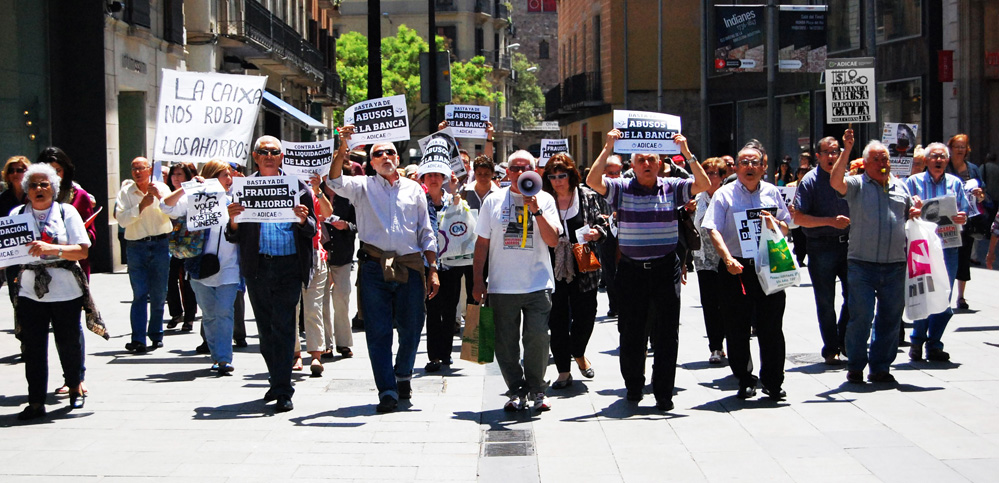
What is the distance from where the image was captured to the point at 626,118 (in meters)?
8.59

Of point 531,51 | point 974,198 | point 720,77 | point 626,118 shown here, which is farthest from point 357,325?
point 531,51

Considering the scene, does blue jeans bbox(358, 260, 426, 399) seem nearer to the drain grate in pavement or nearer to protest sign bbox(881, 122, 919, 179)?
the drain grate in pavement

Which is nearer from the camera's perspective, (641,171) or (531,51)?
(641,171)

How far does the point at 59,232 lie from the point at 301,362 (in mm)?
2655

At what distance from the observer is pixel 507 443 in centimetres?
684

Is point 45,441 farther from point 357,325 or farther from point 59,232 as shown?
point 357,325

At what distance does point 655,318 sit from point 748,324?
2.29 ft

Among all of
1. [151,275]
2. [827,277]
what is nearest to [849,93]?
[827,277]

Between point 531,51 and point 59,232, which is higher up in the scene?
point 531,51

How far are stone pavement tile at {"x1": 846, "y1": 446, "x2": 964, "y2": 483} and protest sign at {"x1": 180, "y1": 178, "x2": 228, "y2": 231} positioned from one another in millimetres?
5295

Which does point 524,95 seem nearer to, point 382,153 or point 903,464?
point 382,153

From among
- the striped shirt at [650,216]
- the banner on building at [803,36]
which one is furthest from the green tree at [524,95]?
the striped shirt at [650,216]

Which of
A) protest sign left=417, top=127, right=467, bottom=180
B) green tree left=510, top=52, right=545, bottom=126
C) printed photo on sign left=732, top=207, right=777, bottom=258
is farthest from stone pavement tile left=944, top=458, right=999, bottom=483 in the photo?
green tree left=510, top=52, right=545, bottom=126

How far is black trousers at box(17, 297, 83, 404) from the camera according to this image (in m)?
7.50
